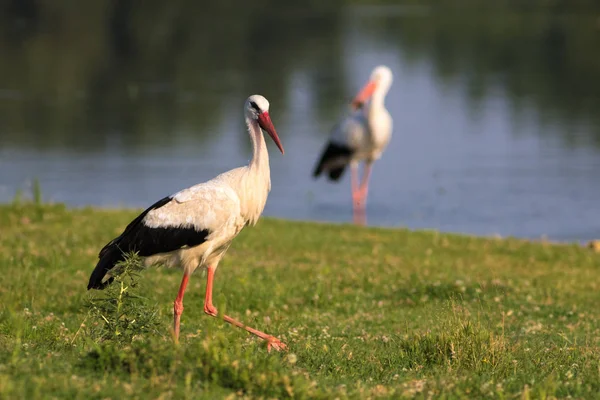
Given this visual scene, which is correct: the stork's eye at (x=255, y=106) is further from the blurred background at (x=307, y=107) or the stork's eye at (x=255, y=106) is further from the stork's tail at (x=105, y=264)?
the blurred background at (x=307, y=107)

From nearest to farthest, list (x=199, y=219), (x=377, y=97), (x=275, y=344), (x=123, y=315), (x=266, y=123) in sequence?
1. (x=123, y=315)
2. (x=275, y=344)
3. (x=199, y=219)
4. (x=266, y=123)
5. (x=377, y=97)

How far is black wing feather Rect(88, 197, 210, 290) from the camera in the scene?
26.9 feet

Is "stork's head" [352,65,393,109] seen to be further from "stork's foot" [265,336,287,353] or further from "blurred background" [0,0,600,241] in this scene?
"stork's foot" [265,336,287,353]

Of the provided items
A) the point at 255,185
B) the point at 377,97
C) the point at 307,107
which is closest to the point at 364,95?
the point at 377,97

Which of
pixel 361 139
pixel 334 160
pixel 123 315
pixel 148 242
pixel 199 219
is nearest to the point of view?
pixel 123 315

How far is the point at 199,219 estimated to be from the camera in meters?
8.09

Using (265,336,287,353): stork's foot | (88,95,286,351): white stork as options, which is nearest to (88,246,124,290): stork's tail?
(88,95,286,351): white stork

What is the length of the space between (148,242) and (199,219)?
474mm

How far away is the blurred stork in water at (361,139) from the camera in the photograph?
20.8 metres

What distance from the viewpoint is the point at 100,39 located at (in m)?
51.5

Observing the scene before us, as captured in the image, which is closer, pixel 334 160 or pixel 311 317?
pixel 311 317

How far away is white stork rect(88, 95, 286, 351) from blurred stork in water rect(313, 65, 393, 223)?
12.1m

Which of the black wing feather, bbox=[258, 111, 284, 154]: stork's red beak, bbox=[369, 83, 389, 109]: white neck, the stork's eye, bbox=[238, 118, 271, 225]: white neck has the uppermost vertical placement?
bbox=[369, 83, 389, 109]: white neck

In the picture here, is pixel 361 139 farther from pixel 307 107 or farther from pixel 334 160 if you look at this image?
pixel 307 107
